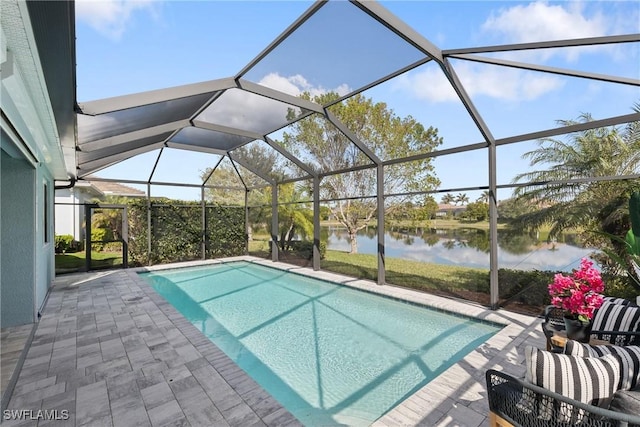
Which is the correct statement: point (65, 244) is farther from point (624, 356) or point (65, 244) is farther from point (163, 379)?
point (624, 356)

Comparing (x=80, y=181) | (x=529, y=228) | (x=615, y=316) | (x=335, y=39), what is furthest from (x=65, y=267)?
(x=529, y=228)

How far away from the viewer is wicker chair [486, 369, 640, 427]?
1565 millimetres

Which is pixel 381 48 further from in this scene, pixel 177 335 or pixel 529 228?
pixel 529 228

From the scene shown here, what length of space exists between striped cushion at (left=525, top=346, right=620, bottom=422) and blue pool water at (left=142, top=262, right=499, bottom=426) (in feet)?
6.67

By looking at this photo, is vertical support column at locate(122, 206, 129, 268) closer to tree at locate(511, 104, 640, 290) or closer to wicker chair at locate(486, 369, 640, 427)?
wicker chair at locate(486, 369, 640, 427)

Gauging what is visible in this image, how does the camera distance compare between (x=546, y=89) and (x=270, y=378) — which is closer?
(x=270, y=378)

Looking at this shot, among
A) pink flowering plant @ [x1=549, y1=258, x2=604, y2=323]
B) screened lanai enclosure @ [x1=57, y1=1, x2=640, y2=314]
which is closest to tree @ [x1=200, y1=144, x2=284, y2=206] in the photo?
screened lanai enclosure @ [x1=57, y1=1, x2=640, y2=314]

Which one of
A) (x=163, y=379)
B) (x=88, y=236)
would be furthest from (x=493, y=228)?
(x=88, y=236)

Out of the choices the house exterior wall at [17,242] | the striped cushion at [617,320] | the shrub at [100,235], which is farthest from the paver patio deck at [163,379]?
the shrub at [100,235]

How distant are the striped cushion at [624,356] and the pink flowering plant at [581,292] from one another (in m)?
1.17

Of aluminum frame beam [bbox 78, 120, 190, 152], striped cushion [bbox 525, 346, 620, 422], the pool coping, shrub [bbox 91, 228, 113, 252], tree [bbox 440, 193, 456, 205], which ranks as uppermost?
aluminum frame beam [bbox 78, 120, 190, 152]

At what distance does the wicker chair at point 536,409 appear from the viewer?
5.14ft

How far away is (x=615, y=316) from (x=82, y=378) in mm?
6269

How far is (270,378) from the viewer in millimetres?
4125
